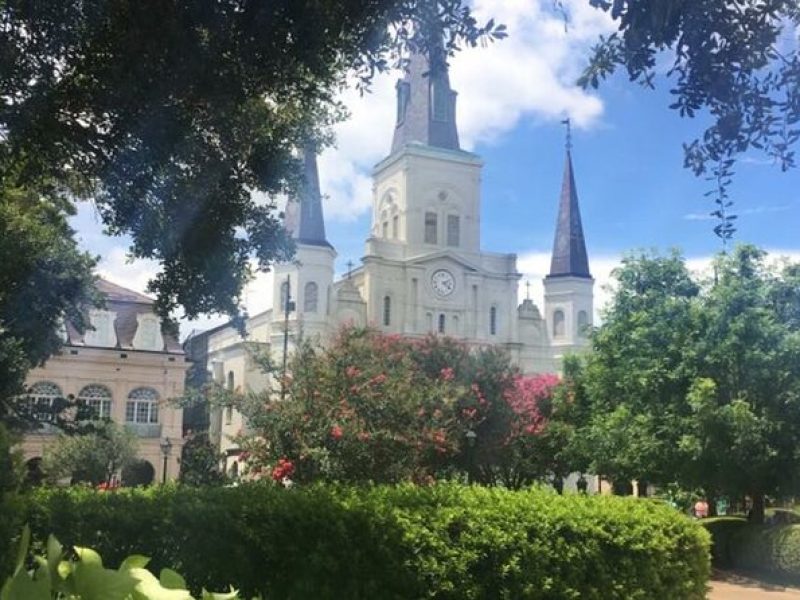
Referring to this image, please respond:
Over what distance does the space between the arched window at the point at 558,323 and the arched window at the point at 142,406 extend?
30.7 metres

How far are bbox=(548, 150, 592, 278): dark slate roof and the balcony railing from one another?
3218 cm

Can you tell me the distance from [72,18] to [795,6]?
169 inches

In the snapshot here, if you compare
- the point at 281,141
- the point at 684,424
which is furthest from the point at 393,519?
the point at 684,424

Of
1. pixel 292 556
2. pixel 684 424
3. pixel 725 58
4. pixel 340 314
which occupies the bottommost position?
pixel 292 556

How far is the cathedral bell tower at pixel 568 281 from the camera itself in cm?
6353

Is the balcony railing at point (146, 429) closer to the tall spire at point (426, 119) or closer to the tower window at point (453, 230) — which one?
the tower window at point (453, 230)

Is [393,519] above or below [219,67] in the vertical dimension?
below

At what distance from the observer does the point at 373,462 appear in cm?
1908

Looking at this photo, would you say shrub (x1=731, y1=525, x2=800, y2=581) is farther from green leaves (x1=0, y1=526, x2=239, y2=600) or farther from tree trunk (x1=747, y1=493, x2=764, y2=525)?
green leaves (x1=0, y1=526, x2=239, y2=600)

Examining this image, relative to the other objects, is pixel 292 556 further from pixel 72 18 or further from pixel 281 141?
pixel 72 18

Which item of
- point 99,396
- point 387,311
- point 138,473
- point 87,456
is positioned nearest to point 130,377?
point 99,396

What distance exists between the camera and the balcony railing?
44.4 meters

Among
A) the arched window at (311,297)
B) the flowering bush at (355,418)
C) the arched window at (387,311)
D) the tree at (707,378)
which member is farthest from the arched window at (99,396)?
the tree at (707,378)

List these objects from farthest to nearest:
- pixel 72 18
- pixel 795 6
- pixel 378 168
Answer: pixel 378 168
pixel 72 18
pixel 795 6
